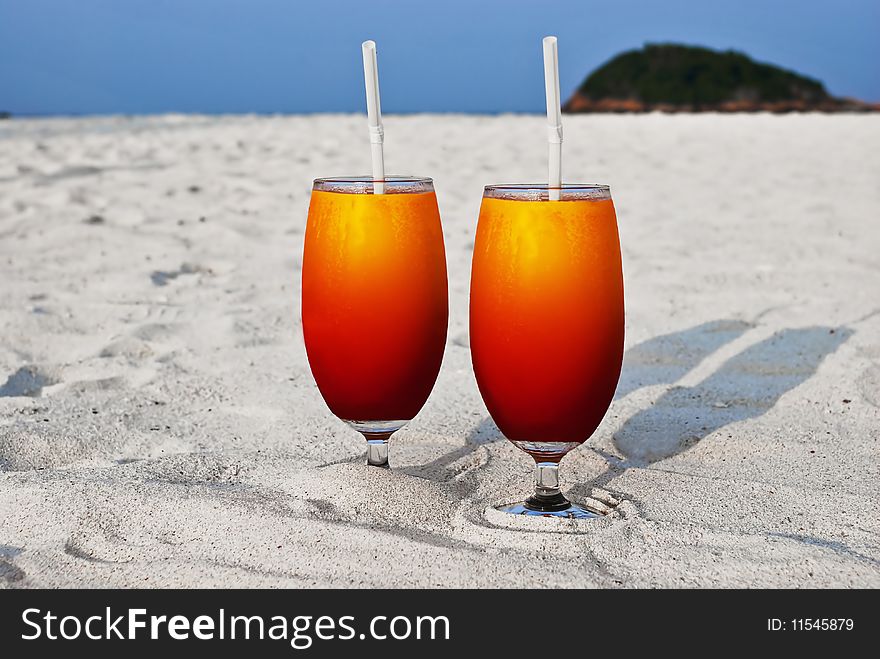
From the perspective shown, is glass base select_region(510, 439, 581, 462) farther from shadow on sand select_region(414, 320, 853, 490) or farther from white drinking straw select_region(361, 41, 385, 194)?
white drinking straw select_region(361, 41, 385, 194)

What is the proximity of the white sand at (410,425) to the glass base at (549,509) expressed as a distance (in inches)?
0.9

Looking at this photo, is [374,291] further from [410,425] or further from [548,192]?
[410,425]

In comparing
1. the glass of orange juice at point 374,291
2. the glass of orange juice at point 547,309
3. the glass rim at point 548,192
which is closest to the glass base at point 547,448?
the glass of orange juice at point 547,309

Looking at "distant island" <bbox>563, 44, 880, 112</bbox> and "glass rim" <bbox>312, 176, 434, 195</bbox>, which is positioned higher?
"distant island" <bbox>563, 44, 880, 112</bbox>

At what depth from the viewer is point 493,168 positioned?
5023 mm

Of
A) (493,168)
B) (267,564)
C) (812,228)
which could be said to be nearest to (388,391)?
(267,564)

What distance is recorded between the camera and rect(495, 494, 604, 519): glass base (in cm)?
135

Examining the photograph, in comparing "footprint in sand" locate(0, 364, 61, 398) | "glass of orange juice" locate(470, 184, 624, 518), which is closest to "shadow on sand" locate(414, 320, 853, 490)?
"glass of orange juice" locate(470, 184, 624, 518)

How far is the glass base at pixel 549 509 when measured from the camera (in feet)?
4.42

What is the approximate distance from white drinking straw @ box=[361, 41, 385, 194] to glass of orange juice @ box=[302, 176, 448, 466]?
0.05 feet

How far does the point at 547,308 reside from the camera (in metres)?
1.22

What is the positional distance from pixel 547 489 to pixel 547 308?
0.92 feet

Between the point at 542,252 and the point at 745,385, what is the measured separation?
985mm

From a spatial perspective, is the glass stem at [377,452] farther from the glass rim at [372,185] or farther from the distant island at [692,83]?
the distant island at [692,83]
